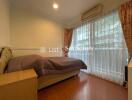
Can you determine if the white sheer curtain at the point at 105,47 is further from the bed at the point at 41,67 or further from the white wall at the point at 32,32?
the white wall at the point at 32,32

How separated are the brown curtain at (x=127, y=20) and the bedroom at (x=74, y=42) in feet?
0.06

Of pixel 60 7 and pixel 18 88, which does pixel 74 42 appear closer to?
pixel 60 7

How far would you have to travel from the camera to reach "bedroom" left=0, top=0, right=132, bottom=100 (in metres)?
2.23

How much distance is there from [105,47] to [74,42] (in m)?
1.83

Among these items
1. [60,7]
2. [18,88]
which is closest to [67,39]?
[60,7]

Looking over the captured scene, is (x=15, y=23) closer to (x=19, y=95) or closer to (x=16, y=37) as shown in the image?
(x=16, y=37)

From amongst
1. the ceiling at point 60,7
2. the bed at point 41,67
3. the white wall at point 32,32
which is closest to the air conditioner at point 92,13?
the ceiling at point 60,7

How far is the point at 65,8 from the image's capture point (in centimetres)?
399

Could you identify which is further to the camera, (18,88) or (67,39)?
(67,39)

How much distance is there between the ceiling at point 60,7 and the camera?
3.50 meters

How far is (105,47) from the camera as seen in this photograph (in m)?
3.07

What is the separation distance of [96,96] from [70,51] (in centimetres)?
309

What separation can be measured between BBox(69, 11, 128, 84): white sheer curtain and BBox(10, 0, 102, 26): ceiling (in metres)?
0.59

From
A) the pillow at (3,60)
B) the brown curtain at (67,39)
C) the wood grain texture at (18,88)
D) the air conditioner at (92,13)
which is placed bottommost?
the wood grain texture at (18,88)
